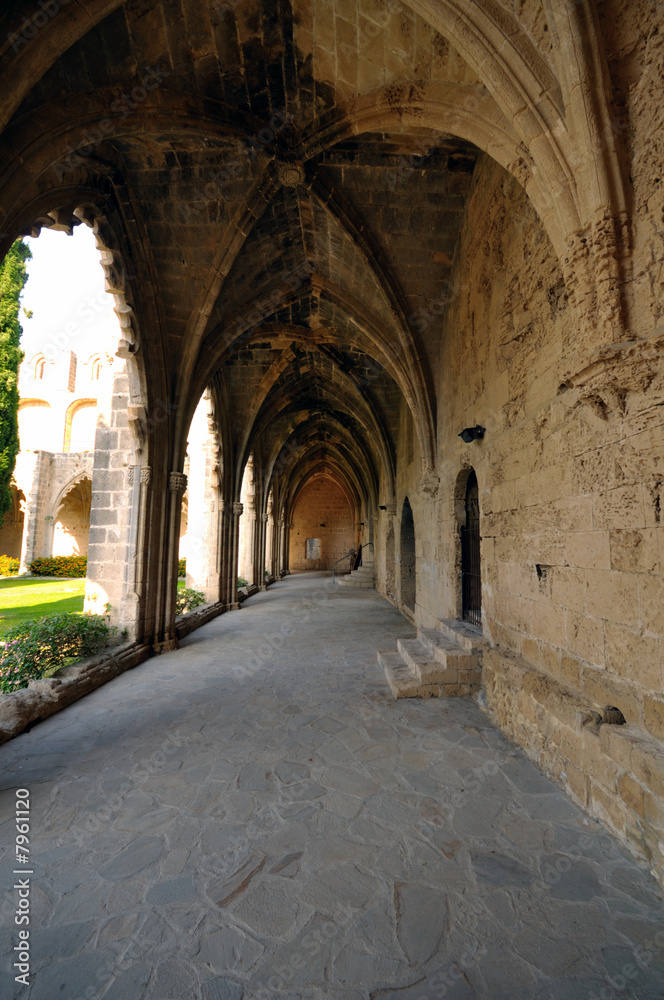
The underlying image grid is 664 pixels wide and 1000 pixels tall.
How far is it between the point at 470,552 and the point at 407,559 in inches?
216

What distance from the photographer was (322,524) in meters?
29.6

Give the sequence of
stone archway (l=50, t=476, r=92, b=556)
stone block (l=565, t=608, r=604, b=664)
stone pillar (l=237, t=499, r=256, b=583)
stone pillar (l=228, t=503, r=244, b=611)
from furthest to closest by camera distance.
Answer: stone archway (l=50, t=476, r=92, b=556) → stone pillar (l=237, t=499, r=256, b=583) → stone pillar (l=228, t=503, r=244, b=611) → stone block (l=565, t=608, r=604, b=664)

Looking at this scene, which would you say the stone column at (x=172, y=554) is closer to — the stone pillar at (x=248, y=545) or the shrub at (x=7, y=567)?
the stone pillar at (x=248, y=545)

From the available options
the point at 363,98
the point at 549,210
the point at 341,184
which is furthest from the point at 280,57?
the point at 549,210

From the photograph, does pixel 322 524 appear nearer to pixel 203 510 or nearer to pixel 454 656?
pixel 203 510

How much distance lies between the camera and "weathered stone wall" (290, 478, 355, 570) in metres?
29.2

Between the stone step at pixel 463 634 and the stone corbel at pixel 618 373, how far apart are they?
9.47 ft

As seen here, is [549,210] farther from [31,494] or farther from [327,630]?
[31,494]

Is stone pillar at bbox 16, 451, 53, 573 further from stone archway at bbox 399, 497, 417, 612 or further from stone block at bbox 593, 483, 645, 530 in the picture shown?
stone block at bbox 593, 483, 645, 530

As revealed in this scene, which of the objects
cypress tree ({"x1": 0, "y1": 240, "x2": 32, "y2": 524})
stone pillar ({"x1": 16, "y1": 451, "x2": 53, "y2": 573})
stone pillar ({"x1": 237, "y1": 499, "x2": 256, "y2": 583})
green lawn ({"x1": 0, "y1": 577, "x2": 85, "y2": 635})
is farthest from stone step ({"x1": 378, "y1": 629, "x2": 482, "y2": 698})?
stone pillar ({"x1": 16, "y1": 451, "x2": 53, "y2": 573})

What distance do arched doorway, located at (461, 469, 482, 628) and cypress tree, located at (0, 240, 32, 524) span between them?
10936 mm

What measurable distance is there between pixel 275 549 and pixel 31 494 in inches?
425

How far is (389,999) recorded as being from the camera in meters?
1.56

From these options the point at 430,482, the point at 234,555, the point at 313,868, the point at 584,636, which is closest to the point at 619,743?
the point at 584,636
